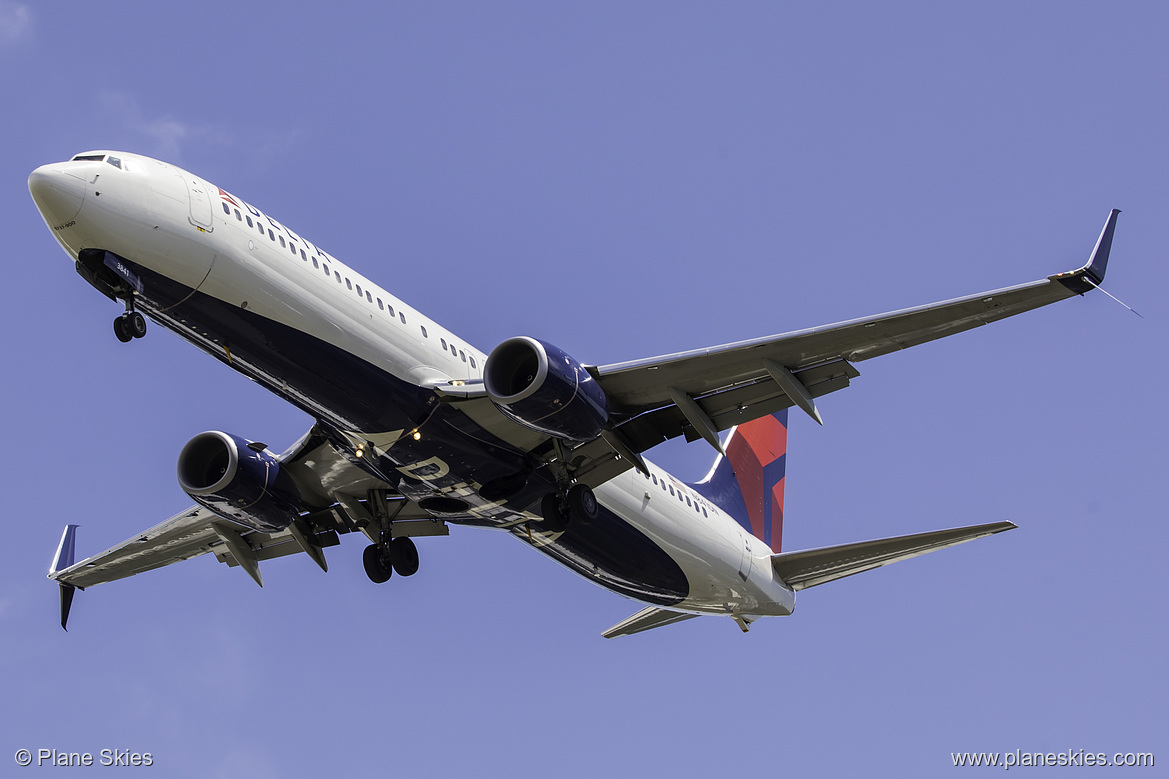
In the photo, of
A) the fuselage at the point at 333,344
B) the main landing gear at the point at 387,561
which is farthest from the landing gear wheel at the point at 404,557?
the fuselage at the point at 333,344

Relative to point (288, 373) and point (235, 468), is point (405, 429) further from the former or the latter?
point (235, 468)

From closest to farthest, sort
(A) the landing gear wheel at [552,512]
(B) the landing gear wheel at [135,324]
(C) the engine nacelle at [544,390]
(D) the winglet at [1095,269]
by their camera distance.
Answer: (D) the winglet at [1095,269] → (B) the landing gear wheel at [135,324] → (C) the engine nacelle at [544,390] → (A) the landing gear wheel at [552,512]

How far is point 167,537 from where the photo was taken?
2978 cm

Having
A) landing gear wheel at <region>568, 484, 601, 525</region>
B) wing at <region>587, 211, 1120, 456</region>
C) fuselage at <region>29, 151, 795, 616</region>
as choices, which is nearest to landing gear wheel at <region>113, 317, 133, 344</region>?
fuselage at <region>29, 151, 795, 616</region>

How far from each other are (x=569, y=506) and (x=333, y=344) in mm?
5900

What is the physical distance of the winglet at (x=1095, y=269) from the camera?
62.6ft

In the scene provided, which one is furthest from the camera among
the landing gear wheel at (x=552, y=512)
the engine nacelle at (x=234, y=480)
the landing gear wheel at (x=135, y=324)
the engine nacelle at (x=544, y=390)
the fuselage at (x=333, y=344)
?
the engine nacelle at (x=234, y=480)

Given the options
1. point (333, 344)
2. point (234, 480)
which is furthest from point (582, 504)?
point (234, 480)

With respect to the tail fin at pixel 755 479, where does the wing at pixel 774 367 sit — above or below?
below

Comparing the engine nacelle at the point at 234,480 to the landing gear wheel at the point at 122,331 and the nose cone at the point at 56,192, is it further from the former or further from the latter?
the nose cone at the point at 56,192

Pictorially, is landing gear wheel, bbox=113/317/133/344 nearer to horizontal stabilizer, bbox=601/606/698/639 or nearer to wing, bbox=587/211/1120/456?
wing, bbox=587/211/1120/456

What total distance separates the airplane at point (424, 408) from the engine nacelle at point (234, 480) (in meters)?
0.04

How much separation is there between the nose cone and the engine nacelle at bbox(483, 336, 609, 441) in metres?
7.12

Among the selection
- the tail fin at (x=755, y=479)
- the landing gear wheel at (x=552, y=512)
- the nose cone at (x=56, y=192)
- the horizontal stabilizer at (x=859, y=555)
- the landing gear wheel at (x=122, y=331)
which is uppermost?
the tail fin at (x=755, y=479)
